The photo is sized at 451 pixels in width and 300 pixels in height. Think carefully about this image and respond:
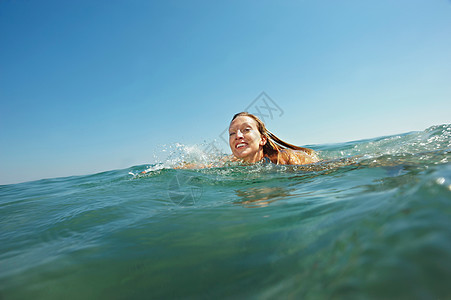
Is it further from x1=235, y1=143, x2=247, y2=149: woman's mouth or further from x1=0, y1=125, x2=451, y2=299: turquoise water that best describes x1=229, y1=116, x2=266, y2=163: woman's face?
x1=0, y1=125, x2=451, y2=299: turquoise water

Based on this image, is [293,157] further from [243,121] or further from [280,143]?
[243,121]

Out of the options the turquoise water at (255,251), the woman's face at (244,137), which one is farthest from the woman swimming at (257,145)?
the turquoise water at (255,251)

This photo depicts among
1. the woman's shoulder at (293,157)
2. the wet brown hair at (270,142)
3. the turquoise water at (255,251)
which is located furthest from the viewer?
the wet brown hair at (270,142)

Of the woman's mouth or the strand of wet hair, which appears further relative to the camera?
the strand of wet hair

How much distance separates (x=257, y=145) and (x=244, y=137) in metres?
0.44

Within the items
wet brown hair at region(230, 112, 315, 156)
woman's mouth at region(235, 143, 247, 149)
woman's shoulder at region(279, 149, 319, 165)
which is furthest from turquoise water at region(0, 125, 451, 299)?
wet brown hair at region(230, 112, 315, 156)

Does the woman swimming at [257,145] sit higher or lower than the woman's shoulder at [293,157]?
higher

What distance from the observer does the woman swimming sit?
5168 millimetres

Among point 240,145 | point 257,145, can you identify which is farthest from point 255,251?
point 257,145

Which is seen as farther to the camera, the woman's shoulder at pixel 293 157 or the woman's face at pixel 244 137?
the woman's shoulder at pixel 293 157

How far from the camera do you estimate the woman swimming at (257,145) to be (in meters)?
5.17

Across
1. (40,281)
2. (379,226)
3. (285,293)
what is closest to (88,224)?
(40,281)

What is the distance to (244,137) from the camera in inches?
203

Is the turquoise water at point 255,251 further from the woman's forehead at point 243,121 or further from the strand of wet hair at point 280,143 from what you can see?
the strand of wet hair at point 280,143
